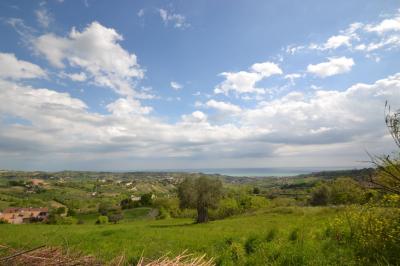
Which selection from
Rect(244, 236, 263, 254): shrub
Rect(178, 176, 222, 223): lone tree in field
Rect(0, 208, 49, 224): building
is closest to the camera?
Rect(244, 236, 263, 254): shrub

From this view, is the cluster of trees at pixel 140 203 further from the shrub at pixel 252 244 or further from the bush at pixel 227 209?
the shrub at pixel 252 244

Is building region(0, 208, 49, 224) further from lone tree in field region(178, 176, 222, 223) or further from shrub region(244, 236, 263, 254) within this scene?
shrub region(244, 236, 263, 254)

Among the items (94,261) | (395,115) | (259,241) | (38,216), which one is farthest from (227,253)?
(38,216)

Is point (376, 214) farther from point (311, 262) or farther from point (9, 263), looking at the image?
point (9, 263)

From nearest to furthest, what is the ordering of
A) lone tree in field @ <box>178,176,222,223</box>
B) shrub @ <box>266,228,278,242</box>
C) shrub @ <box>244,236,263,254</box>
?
shrub @ <box>244,236,263,254</box>
shrub @ <box>266,228,278,242</box>
lone tree in field @ <box>178,176,222,223</box>

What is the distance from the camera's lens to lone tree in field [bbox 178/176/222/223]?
1875 inches

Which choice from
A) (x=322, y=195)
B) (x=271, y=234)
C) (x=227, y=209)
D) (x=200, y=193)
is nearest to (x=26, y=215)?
(x=227, y=209)

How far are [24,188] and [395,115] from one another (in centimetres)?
20725

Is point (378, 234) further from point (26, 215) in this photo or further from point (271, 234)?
point (26, 215)

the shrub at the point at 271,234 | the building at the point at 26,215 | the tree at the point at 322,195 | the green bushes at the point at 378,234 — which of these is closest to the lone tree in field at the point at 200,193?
the tree at the point at 322,195

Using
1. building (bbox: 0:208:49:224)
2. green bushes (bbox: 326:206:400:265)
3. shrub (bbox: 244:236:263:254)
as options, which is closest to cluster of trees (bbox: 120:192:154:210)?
building (bbox: 0:208:49:224)

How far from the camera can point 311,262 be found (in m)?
8.58

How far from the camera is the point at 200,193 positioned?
1898 inches

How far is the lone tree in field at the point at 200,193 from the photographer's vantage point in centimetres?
4762
